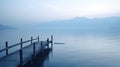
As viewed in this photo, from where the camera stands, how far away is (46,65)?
1650cm

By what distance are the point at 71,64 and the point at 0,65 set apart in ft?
28.3

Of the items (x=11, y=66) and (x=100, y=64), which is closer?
(x=11, y=66)

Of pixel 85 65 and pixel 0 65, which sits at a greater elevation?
A: pixel 0 65

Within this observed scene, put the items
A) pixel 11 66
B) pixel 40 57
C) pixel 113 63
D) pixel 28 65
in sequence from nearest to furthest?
pixel 11 66 < pixel 28 65 < pixel 113 63 < pixel 40 57

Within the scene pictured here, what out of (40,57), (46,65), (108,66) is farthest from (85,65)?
(40,57)

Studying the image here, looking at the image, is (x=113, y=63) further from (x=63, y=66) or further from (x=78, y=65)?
(x=63, y=66)

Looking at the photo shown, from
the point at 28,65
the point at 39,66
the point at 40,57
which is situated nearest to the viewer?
the point at 28,65

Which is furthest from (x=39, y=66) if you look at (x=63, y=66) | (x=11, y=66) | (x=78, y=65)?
(x=11, y=66)

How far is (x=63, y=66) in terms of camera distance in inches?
637

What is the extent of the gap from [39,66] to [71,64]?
3227mm

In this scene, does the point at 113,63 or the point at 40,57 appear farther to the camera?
the point at 40,57

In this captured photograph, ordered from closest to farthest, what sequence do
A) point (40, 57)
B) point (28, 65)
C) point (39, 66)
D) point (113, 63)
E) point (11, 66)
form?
point (11, 66), point (28, 65), point (39, 66), point (113, 63), point (40, 57)

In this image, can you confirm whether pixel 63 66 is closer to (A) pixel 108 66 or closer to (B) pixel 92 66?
(B) pixel 92 66

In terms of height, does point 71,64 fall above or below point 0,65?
below
